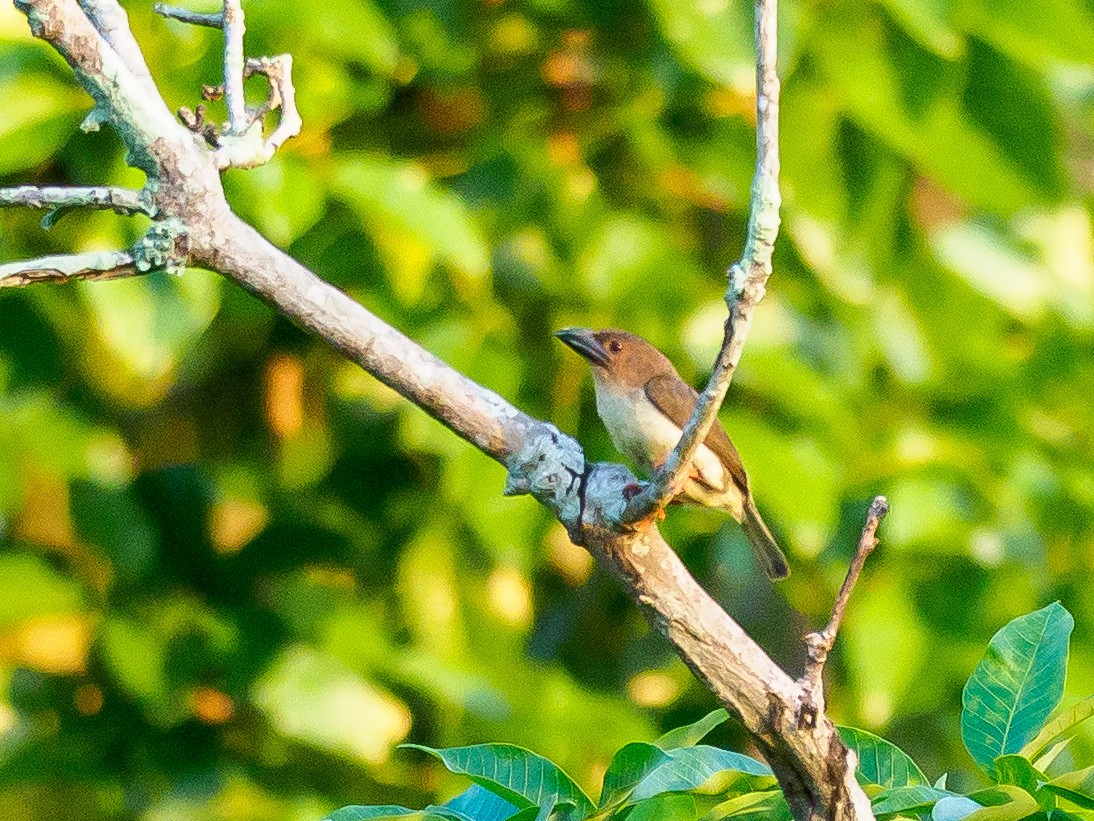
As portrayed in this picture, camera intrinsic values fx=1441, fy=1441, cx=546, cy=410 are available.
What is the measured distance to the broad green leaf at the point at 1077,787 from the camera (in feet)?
3.94

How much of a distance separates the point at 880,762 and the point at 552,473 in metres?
0.42

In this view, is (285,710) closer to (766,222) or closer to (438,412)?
(438,412)

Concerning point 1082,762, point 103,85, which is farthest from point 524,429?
point 1082,762

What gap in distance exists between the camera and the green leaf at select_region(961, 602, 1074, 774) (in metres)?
1.32

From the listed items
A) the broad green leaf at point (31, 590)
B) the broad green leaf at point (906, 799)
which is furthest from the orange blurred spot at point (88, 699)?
the broad green leaf at point (906, 799)

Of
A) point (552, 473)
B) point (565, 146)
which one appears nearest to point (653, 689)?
point (565, 146)

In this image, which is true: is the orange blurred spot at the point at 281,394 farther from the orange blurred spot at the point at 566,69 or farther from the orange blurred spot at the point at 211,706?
the orange blurred spot at the point at 566,69

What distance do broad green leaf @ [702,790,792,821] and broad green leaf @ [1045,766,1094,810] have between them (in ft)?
0.77

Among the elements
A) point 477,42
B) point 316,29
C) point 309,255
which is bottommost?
point 309,255

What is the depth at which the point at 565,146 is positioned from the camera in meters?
3.35

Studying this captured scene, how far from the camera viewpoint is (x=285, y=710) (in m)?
2.90

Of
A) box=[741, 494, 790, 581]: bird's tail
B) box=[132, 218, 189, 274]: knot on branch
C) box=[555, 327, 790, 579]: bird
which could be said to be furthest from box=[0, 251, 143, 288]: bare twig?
box=[741, 494, 790, 581]: bird's tail

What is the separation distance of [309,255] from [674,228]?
3.01 ft

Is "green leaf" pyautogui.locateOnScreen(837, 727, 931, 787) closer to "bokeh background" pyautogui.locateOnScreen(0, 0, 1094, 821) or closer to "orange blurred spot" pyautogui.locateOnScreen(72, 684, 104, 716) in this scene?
"bokeh background" pyautogui.locateOnScreen(0, 0, 1094, 821)
